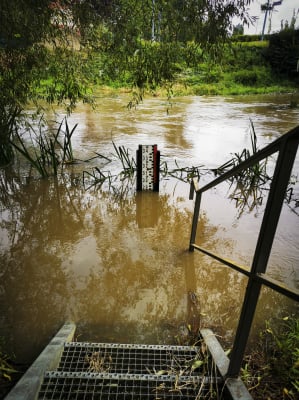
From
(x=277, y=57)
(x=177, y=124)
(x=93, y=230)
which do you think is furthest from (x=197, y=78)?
(x=93, y=230)

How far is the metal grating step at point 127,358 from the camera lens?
1794 mm

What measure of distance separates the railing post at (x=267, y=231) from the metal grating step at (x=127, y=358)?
54 centimetres

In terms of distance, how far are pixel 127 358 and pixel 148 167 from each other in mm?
3456

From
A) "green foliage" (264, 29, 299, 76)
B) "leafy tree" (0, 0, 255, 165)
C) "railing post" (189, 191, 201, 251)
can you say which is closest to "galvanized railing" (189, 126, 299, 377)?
"railing post" (189, 191, 201, 251)

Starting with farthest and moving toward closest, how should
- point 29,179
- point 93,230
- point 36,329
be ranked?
point 29,179, point 93,230, point 36,329

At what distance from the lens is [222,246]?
11.7ft

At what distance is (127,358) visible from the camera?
190 centimetres

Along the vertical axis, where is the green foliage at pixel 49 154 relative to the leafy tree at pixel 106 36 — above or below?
below

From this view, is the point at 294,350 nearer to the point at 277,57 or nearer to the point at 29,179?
the point at 29,179

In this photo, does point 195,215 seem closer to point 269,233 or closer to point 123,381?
point 123,381

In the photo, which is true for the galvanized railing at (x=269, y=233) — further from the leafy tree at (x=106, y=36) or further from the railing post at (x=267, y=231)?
the leafy tree at (x=106, y=36)

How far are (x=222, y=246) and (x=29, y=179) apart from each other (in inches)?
149

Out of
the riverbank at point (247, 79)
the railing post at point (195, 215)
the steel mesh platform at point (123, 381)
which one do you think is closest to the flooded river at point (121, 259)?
the railing post at point (195, 215)

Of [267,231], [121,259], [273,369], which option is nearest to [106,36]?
[121,259]
